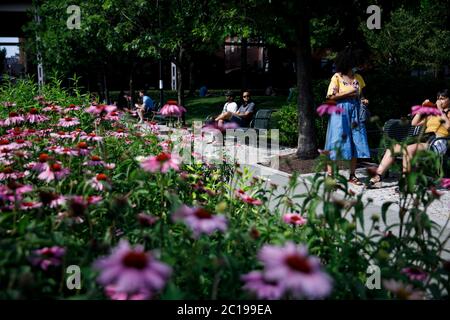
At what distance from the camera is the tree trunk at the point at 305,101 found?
28.5ft

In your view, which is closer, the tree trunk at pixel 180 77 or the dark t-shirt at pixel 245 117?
the dark t-shirt at pixel 245 117

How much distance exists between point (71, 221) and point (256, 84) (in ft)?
113

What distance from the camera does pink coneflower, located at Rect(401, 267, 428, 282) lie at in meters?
2.13

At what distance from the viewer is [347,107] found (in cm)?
663

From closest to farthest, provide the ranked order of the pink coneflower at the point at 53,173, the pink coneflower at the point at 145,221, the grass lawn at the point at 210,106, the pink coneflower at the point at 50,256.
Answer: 1. the pink coneflower at the point at 50,256
2. the pink coneflower at the point at 145,221
3. the pink coneflower at the point at 53,173
4. the grass lawn at the point at 210,106

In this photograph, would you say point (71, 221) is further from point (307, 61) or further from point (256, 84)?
point (256, 84)

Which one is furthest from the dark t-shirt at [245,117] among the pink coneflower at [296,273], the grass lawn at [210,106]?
the grass lawn at [210,106]

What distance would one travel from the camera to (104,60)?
19.9 metres

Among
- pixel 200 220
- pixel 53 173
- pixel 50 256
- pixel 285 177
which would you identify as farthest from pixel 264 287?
pixel 285 177

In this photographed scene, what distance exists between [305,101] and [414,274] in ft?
22.3

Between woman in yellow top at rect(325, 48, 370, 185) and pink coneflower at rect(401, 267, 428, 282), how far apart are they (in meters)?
4.29

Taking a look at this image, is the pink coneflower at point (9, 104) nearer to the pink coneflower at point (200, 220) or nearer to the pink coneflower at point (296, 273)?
the pink coneflower at point (200, 220)

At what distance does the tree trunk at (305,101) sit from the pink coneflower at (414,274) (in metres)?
6.65
